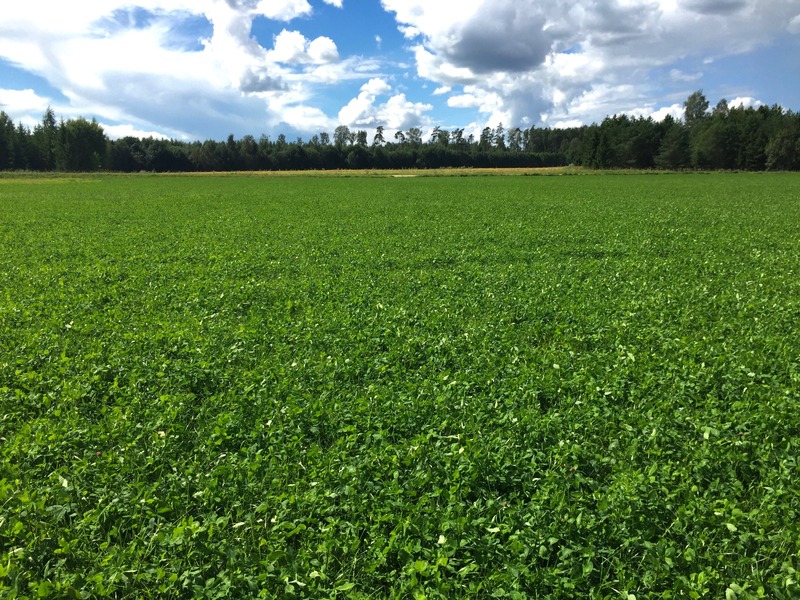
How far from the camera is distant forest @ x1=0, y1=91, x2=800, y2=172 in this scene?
316 feet

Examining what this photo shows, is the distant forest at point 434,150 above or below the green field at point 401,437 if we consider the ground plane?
above

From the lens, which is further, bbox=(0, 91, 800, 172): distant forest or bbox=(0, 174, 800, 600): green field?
bbox=(0, 91, 800, 172): distant forest

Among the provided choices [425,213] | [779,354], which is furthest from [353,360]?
[425,213]

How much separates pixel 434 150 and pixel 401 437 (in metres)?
158

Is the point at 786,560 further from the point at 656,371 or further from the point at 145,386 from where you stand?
the point at 145,386

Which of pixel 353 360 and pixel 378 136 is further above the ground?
pixel 378 136

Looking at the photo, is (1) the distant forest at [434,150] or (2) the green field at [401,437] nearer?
(2) the green field at [401,437]

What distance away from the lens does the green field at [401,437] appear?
3988 mm

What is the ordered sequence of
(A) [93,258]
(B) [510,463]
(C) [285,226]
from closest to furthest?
(B) [510,463]
(A) [93,258]
(C) [285,226]

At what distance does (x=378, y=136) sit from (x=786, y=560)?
18972 centimetres

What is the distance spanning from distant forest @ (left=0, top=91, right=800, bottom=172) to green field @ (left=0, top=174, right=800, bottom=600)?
10594 centimetres

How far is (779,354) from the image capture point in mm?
7883

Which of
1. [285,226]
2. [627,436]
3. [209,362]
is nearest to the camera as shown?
[627,436]

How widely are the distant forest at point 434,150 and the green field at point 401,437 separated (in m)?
106
